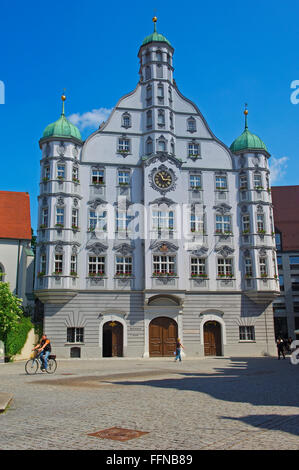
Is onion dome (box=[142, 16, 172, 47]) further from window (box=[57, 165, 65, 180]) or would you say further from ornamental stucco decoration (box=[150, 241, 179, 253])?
ornamental stucco decoration (box=[150, 241, 179, 253])

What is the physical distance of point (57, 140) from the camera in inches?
1598

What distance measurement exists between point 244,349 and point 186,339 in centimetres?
529

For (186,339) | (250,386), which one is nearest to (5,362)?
(186,339)

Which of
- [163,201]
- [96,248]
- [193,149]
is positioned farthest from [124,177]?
[193,149]

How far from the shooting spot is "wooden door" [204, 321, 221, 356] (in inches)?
1577

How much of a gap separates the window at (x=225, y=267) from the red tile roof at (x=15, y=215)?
740 inches

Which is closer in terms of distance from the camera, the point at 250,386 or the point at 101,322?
the point at 250,386

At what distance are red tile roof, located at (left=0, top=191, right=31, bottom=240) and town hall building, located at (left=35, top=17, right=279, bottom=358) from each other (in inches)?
272

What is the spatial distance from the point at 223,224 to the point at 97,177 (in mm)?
12385

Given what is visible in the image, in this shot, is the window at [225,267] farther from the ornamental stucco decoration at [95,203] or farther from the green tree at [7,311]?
the green tree at [7,311]

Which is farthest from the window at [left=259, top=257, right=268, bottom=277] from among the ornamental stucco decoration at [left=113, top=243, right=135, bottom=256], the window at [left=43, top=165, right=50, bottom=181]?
the window at [left=43, top=165, right=50, bottom=181]

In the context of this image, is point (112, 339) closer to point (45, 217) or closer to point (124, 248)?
point (124, 248)

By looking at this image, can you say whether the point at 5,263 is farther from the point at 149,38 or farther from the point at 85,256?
the point at 149,38

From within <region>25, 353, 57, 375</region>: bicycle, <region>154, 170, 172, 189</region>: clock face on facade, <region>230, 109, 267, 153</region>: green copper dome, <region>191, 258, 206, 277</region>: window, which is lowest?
<region>25, 353, 57, 375</region>: bicycle
